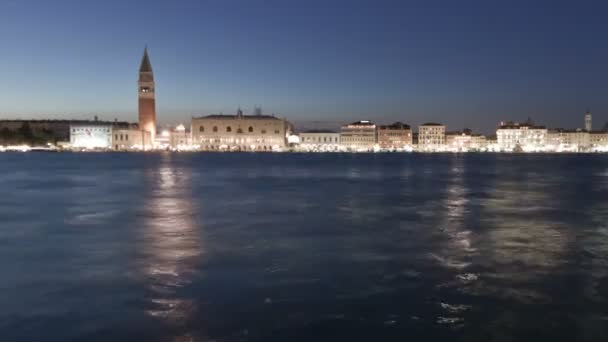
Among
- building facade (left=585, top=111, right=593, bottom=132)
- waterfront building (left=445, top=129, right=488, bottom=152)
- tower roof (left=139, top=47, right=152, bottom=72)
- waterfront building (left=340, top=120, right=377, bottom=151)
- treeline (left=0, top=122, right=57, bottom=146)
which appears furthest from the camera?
building facade (left=585, top=111, right=593, bottom=132)

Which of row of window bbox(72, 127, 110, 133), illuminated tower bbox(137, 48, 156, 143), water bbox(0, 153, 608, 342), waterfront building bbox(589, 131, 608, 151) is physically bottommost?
water bbox(0, 153, 608, 342)

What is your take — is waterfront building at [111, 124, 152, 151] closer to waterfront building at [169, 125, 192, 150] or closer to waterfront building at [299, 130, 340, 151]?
waterfront building at [169, 125, 192, 150]

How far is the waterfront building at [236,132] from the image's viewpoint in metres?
120

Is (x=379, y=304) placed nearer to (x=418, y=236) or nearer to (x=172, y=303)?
(x=172, y=303)

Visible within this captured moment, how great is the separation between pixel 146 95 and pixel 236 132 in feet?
66.2

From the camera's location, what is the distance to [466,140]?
143 meters

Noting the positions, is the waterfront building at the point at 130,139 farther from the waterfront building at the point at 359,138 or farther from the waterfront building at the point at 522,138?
Result: the waterfront building at the point at 522,138

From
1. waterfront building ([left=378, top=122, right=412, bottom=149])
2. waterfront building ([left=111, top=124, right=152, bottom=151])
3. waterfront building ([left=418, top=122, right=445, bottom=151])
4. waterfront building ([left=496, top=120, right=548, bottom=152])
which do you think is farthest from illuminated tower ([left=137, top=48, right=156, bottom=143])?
waterfront building ([left=496, top=120, right=548, bottom=152])

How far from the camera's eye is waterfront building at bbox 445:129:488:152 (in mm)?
139625

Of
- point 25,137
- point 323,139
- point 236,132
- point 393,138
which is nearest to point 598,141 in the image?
point 393,138

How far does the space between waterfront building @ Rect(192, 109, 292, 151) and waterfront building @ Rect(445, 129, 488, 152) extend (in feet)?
147

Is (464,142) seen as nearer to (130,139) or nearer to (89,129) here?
(130,139)

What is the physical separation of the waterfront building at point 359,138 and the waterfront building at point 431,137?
12485 mm

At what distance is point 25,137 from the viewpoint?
374 feet
